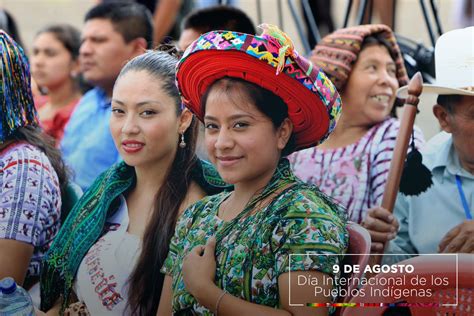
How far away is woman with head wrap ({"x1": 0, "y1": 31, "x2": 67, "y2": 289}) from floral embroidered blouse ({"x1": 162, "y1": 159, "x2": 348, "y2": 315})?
649mm

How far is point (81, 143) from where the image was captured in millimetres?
4215

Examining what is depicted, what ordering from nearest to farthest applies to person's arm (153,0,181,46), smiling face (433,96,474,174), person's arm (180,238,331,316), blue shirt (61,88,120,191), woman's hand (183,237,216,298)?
1. person's arm (180,238,331,316)
2. woman's hand (183,237,216,298)
3. smiling face (433,96,474,174)
4. blue shirt (61,88,120,191)
5. person's arm (153,0,181,46)

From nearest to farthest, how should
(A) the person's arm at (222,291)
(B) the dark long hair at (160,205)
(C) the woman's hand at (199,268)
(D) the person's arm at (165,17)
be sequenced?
(A) the person's arm at (222,291) < (C) the woman's hand at (199,268) < (B) the dark long hair at (160,205) < (D) the person's arm at (165,17)

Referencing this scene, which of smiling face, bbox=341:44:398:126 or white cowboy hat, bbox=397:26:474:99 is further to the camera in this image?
smiling face, bbox=341:44:398:126

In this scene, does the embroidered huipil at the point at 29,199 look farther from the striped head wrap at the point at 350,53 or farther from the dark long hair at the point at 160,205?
the striped head wrap at the point at 350,53

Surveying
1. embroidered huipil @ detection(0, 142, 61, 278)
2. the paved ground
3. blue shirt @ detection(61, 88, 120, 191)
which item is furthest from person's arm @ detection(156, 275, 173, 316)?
the paved ground

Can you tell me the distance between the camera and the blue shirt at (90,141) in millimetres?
3930

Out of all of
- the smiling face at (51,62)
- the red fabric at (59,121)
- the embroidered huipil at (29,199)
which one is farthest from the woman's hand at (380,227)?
the smiling face at (51,62)

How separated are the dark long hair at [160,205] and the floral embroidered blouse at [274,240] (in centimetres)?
23

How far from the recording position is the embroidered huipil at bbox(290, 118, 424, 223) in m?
3.41

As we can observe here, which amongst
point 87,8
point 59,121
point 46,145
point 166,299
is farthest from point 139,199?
point 87,8

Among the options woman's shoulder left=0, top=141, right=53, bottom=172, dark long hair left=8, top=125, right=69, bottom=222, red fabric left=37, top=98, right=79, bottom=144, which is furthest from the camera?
red fabric left=37, top=98, right=79, bottom=144

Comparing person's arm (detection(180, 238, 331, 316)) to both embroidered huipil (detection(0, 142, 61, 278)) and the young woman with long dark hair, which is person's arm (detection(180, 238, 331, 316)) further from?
embroidered huipil (detection(0, 142, 61, 278))

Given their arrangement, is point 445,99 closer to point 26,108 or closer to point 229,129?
point 229,129
